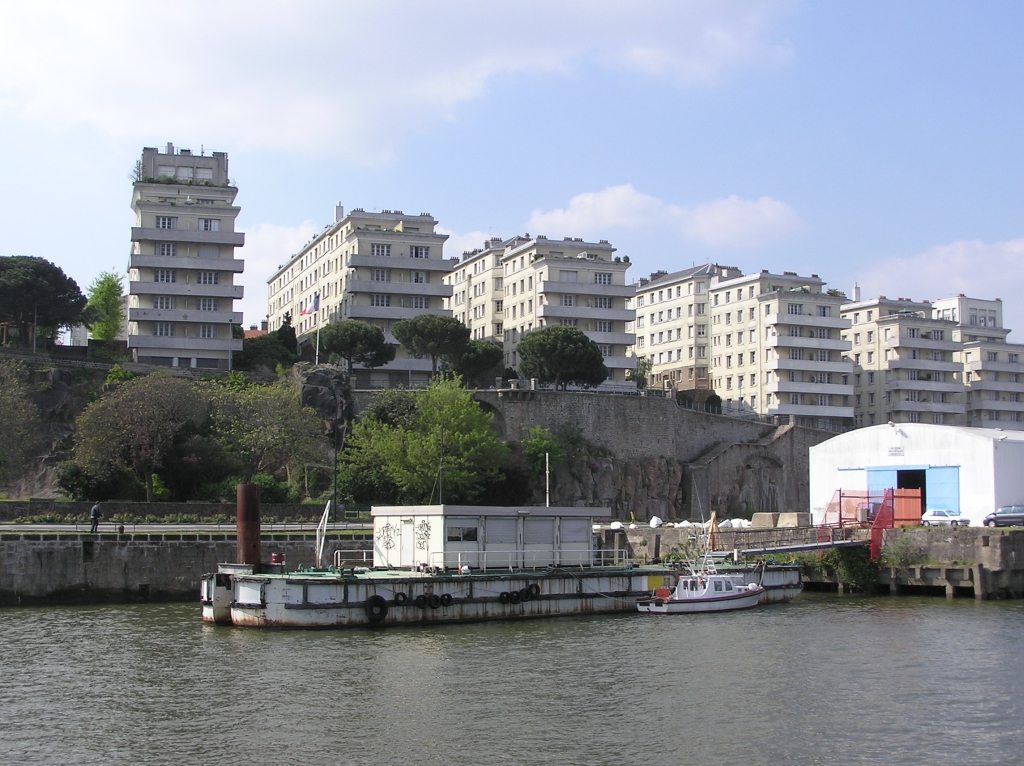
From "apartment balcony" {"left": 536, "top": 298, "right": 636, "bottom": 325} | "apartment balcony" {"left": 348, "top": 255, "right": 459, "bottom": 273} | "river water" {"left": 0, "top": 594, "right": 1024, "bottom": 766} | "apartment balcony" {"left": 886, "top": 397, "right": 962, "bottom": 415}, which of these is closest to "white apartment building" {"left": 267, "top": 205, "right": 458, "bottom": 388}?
"apartment balcony" {"left": 348, "top": 255, "right": 459, "bottom": 273}

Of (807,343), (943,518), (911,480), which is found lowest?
(943,518)

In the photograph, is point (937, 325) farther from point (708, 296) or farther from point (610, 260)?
point (610, 260)

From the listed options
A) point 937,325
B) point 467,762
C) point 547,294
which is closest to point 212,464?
point 547,294

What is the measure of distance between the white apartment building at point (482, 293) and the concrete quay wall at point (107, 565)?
65060 millimetres

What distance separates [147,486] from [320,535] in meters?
24.9

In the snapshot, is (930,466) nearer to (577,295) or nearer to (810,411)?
(577,295)

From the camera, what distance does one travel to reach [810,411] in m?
113

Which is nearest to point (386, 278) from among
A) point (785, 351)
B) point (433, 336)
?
point (433, 336)

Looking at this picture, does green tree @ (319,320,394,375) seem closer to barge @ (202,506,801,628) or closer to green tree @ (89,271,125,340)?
green tree @ (89,271,125,340)

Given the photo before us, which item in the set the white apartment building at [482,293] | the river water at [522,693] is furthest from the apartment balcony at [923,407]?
the river water at [522,693]

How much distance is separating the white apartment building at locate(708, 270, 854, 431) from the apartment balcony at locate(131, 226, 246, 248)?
50.6 metres

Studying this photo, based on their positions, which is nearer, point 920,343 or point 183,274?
point 183,274

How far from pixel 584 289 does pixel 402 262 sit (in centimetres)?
1703

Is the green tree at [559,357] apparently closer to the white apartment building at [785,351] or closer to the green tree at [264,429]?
the green tree at [264,429]
